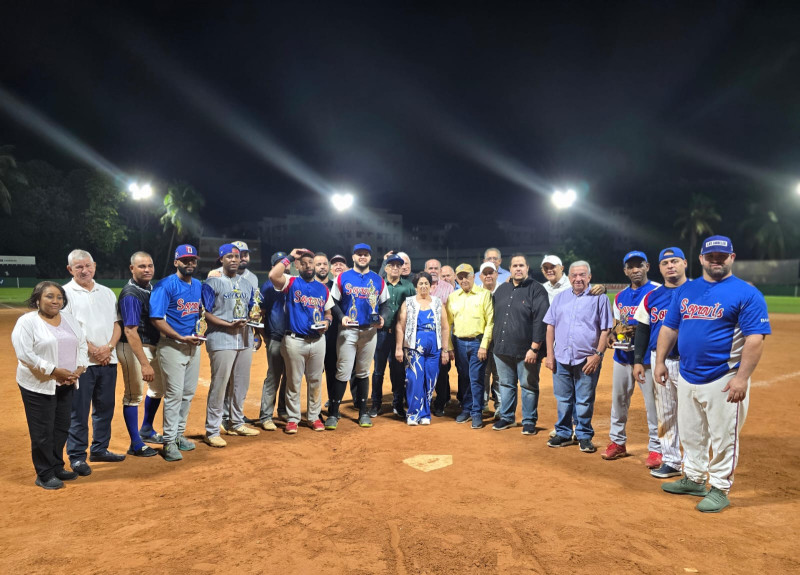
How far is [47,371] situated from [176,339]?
125 centimetres

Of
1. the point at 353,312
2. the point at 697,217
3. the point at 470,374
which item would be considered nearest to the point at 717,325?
the point at 470,374

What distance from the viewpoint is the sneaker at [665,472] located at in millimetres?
5172

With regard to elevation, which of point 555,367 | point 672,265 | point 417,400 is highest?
point 672,265

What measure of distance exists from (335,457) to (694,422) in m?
3.54

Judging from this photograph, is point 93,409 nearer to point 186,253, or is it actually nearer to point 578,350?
point 186,253

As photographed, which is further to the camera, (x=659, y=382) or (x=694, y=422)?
(x=659, y=382)

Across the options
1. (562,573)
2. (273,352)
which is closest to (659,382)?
(562,573)

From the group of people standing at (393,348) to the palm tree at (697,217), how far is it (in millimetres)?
51162

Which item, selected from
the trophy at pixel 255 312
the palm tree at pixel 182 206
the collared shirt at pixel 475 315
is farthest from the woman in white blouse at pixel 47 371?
the palm tree at pixel 182 206

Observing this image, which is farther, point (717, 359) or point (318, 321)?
point (318, 321)

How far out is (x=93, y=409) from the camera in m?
5.32

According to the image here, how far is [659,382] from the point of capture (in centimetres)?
499

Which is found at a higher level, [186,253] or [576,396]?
[186,253]

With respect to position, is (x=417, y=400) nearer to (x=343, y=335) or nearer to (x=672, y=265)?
(x=343, y=335)
